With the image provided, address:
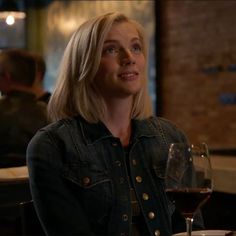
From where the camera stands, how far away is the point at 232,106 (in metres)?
6.07

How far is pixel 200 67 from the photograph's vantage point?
6.41 metres

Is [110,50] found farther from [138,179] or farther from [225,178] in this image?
[225,178]

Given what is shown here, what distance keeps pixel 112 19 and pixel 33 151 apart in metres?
0.41

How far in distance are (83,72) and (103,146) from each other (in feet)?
0.69

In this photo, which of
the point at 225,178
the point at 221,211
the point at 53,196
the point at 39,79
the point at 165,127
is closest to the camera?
the point at 53,196

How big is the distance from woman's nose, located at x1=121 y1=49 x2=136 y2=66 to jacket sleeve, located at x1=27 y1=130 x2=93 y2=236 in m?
0.28

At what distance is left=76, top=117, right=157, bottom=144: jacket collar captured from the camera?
1.69 m

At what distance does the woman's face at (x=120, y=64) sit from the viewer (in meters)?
1.68

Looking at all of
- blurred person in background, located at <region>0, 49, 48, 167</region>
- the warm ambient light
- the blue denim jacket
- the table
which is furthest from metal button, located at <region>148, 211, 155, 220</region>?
the warm ambient light

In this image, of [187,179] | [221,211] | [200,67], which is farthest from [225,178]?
[200,67]

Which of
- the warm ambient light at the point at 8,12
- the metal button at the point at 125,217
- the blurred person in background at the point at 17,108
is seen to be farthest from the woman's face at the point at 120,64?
the warm ambient light at the point at 8,12

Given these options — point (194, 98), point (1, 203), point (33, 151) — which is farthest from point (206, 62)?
point (33, 151)

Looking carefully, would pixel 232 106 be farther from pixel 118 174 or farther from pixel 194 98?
pixel 118 174

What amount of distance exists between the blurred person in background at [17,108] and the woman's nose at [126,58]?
2.04m
